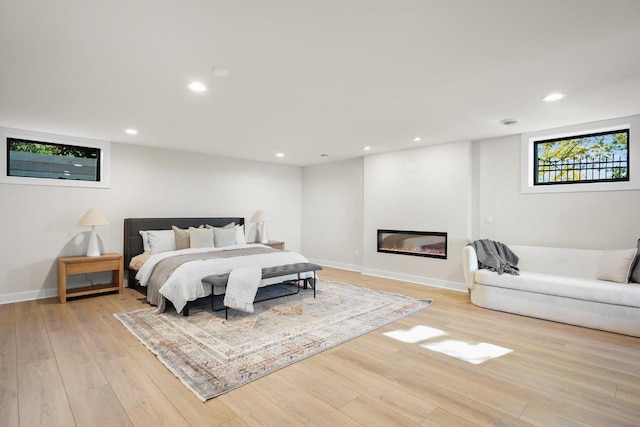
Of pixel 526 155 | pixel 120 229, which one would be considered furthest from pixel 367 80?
pixel 120 229

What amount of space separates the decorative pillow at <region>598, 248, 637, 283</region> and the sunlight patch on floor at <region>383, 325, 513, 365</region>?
1769 millimetres

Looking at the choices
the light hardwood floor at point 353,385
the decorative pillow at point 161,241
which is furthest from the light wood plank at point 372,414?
the decorative pillow at point 161,241

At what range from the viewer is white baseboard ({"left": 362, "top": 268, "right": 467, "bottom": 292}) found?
16.7 ft

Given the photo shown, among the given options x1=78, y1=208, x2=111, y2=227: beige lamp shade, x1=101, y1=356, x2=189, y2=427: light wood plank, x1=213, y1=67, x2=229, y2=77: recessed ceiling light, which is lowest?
x1=101, y1=356, x2=189, y2=427: light wood plank

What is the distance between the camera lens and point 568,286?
3.58 metres

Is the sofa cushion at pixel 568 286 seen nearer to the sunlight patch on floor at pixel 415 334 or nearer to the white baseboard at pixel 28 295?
the sunlight patch on floor at pixel 415 334

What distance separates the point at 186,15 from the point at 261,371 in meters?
2.48

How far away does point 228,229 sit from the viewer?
5820 millimetres

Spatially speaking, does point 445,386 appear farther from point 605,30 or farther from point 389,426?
point 605,30

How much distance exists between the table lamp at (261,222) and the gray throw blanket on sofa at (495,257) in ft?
13.0

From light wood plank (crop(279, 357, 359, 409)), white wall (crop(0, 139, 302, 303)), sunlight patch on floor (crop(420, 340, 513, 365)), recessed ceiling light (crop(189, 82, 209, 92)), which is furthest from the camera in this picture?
white wall (crop(0, 139, 302, 303))

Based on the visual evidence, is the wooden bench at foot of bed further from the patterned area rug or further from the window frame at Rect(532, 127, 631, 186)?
the window frame at Rect(532, 127, 631, 186)

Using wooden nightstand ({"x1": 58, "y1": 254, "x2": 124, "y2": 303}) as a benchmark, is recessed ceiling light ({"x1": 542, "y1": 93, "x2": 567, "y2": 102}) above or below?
above

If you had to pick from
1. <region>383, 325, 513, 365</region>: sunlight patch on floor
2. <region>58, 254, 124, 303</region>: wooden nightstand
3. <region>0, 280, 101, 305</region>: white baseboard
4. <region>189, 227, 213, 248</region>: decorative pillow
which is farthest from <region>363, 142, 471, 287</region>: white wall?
<region>0, 280, 101, 305</region>: white baseboard
